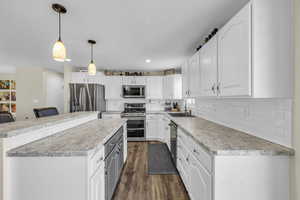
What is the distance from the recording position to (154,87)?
14.8 feet

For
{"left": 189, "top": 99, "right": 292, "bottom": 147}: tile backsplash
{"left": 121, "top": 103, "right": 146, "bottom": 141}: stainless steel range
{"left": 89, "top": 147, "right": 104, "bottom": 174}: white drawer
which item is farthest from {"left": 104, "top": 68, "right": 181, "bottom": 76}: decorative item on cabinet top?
{"left": 89, "top": 147, "right": 104, "bottom": 174}: white drawer

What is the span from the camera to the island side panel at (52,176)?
1062 mm

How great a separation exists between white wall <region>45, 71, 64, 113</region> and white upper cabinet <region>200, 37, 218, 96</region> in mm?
5435

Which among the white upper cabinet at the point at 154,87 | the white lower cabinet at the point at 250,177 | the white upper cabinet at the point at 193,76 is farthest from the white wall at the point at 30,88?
the white lower cabinet at the point at 250,177

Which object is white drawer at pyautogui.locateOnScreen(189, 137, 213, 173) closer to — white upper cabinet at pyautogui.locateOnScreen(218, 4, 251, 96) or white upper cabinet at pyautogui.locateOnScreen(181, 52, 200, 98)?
white upper cabinet at pyautogui.locateOnScreen(218, 4, 251, 96)

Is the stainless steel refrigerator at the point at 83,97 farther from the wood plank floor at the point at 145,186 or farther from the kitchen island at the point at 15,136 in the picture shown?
the kitchen island at the point at 15,136

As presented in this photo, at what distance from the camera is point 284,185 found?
106 cm

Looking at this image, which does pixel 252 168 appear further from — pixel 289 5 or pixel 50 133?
pixel 50 133

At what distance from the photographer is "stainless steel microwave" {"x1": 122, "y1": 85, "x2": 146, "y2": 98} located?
14.3 ft

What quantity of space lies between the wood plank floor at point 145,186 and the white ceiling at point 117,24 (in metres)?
2.31

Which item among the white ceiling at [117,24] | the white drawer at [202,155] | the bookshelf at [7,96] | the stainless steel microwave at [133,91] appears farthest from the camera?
the bookshelf at [7,96]

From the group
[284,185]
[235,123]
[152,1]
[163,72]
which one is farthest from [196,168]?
[163,72]

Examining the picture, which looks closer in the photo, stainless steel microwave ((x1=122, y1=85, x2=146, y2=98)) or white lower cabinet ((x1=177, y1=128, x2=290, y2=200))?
white lower cabinet ((x1=177, y1=128, x2=290, y2=200))

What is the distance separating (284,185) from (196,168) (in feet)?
2.15
